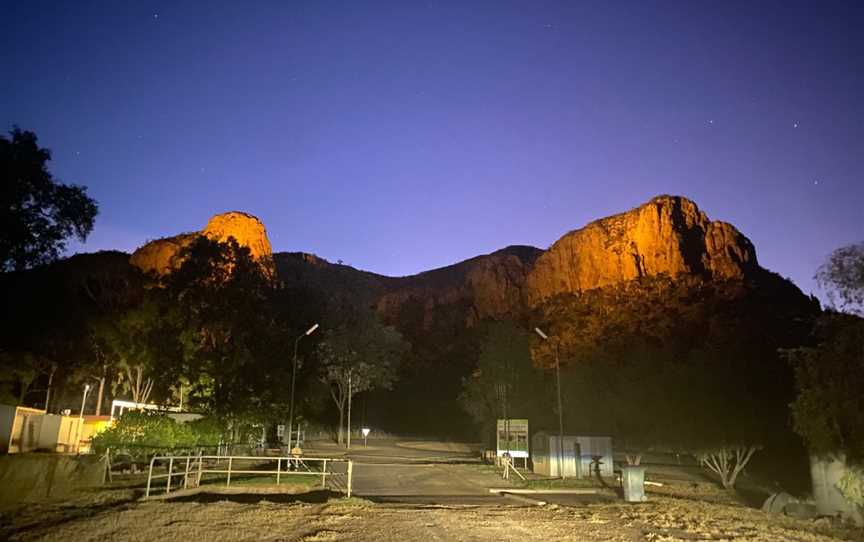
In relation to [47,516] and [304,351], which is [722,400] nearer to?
[304,351]

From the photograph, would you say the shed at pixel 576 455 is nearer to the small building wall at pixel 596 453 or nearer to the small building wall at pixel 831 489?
the small building wall at pixel 596 453

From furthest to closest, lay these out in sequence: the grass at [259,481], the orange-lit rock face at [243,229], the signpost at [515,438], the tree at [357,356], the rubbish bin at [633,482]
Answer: the orange-lit rock face at [243,229]
the tree at [357,356]
the signpost at [515,438]
the grass at [259,481]
the rubbish bin at [633,482]

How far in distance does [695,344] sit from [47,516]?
67816 mm

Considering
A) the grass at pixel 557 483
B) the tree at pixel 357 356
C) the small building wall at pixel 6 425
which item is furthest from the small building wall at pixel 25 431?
the tree at pixel 357 356

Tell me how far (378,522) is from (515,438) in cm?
1727

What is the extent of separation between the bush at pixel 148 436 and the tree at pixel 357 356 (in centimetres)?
2720

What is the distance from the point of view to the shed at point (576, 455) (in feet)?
96.1

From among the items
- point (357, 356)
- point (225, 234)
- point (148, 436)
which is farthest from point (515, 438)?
point (225, 234)

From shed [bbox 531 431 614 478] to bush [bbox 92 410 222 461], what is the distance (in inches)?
662

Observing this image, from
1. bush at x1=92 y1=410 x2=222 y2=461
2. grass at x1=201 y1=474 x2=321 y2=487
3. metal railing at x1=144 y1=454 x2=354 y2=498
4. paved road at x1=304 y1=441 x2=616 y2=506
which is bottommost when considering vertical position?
paved road at x1=304 y1=441 x2=616 y2=506

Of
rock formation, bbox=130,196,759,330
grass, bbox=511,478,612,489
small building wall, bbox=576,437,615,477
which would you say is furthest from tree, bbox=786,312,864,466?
rock formation, bbox=130,196,759,330

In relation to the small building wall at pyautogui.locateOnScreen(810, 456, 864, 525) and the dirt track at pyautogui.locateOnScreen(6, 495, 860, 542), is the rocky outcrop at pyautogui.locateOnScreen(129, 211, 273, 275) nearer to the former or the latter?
the dirt track at pyautogui.locateOnScreen(6, 495, 860, 542)

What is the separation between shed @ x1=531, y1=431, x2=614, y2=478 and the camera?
1153 inches

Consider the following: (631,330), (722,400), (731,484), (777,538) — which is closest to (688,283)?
(631,330)
